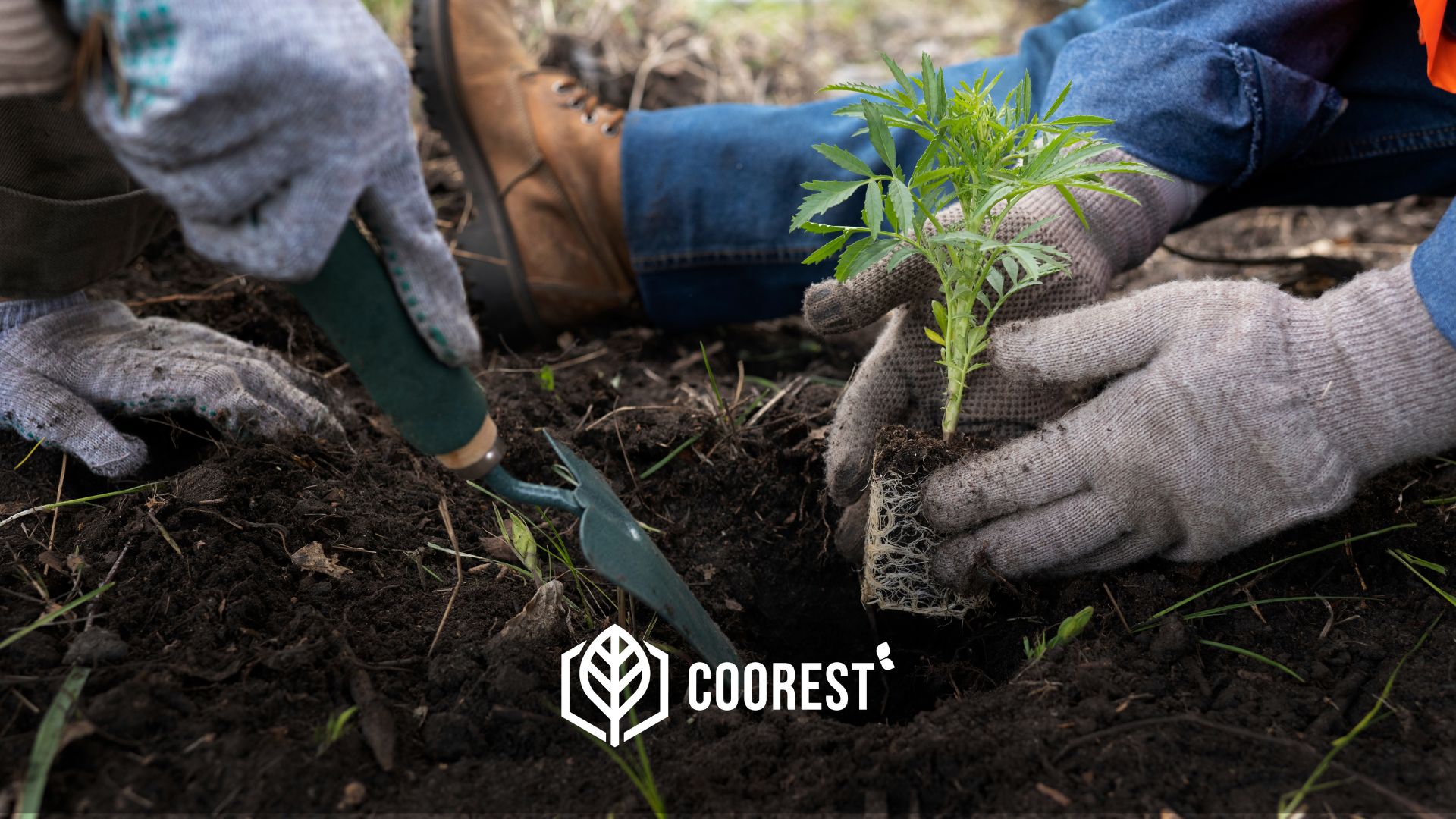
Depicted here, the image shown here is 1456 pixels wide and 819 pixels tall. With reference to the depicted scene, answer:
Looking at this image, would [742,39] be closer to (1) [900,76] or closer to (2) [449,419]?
(1) [900,76]

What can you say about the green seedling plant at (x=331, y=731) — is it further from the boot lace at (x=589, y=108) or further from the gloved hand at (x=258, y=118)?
the boot lace at (x=589, y=108)

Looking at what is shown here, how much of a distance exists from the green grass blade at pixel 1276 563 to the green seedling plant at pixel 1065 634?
0.46 ft

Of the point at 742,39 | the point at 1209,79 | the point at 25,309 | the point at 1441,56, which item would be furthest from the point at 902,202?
the point at 742,39

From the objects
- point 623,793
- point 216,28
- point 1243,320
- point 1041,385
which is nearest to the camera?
point 216,28

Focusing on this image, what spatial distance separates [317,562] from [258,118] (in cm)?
91

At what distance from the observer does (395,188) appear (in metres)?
1.29

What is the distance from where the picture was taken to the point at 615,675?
64.3 inches

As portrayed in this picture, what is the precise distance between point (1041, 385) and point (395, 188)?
4.18ft

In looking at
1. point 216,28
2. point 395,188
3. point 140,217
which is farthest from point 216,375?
point 216,28

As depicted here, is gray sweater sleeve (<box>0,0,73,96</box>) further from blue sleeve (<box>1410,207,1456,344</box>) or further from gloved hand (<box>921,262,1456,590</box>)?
blue sleeve (<box>1410,207,1456,344</box>)

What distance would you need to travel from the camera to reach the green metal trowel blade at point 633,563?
1.60 m

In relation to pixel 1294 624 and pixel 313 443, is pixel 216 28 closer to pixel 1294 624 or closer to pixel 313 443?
pixel 313 443

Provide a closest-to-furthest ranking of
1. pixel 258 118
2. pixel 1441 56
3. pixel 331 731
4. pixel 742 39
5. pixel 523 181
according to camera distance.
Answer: pixel 258 118 → pixel 331 731 → pixel 1441 56 → pixel 523 181 → pixel 742 39

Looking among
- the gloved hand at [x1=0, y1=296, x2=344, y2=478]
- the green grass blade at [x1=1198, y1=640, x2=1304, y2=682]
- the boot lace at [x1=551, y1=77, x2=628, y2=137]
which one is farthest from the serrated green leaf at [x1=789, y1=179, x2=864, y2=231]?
the boot lace at [x1=551, y1=77, x2=628, y2=137]
